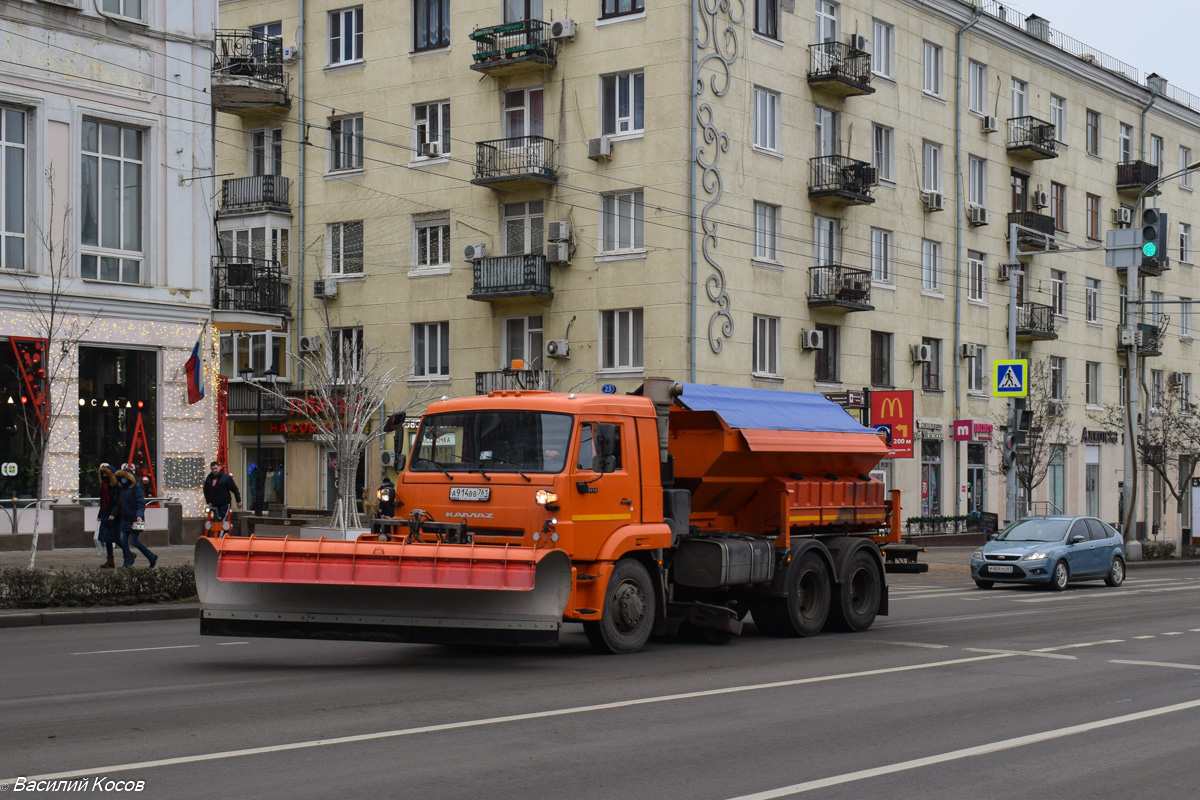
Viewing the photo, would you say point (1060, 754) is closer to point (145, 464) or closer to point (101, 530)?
point (101, 530)

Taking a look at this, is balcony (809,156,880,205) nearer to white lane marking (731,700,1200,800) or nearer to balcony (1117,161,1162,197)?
balcony (1117,161,1162,197)

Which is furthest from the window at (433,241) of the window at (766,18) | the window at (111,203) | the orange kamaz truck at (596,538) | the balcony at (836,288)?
the orange kamaz truck at (596,538)

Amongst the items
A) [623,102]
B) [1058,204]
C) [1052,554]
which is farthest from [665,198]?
[1058,204]

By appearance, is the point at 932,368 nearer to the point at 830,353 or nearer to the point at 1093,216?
the point at 830,353

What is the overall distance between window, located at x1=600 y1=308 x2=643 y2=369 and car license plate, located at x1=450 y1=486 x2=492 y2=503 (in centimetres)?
2506

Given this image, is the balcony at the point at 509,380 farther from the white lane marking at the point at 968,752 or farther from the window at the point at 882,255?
the white lane marking at the point at 968,752

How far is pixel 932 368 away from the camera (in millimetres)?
47312

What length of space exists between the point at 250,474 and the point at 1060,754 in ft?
135

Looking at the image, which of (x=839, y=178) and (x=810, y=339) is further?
(x=839, y=178)

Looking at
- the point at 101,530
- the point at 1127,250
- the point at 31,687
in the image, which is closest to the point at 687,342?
the point at 1127,250

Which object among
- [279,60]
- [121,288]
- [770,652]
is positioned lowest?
[770,652]

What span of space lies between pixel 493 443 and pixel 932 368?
35791 mm

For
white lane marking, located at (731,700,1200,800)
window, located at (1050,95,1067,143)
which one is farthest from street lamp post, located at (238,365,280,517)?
white lane marking, located at (731,700,1200,800)

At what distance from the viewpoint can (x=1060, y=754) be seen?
889 centimetres
